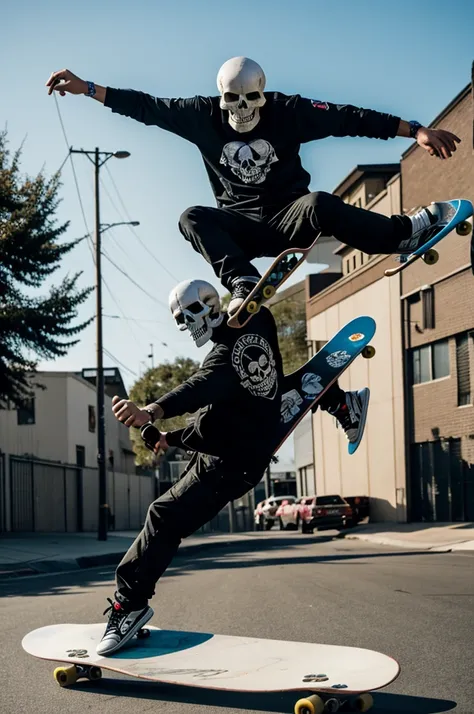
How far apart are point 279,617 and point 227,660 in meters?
3.41

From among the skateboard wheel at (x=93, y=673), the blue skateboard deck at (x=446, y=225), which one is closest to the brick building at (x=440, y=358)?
the blue skateboard deck at (x=446, y=225)

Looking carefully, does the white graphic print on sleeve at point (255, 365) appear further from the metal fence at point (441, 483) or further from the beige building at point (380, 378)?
the metal fence at point (441, 483)

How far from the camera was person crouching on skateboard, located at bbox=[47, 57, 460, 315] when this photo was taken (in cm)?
538

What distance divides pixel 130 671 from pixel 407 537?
22.0 m

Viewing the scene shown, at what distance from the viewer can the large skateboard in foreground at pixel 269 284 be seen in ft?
17.2

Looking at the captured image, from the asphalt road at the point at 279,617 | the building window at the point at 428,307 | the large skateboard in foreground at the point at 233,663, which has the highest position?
the building window at the point at 428,307

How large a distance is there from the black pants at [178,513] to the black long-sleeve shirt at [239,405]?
13 cm

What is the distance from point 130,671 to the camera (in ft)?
17.5

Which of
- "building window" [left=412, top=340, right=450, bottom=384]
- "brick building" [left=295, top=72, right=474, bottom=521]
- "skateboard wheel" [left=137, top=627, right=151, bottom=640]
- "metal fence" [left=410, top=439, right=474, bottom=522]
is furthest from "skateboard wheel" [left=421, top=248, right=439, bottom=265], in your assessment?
"building window" [left=412, top=340, right=450, bottom=384]

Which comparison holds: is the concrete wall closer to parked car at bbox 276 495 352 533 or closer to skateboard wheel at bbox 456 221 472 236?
parked car at bbox 276 495 352 533

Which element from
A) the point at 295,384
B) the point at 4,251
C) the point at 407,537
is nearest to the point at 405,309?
the point at 407,537

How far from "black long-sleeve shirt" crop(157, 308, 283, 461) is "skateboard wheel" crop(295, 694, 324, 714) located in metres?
1.52

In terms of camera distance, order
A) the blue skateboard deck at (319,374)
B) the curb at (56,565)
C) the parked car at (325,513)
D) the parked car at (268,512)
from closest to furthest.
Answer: the blue skateboard deck at (319,374), the curb at (56,565), the parked car at (325,513), the parked car at (268,512)

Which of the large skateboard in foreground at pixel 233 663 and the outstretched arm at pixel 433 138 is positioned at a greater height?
the outstretched arm at pixel 433 138
